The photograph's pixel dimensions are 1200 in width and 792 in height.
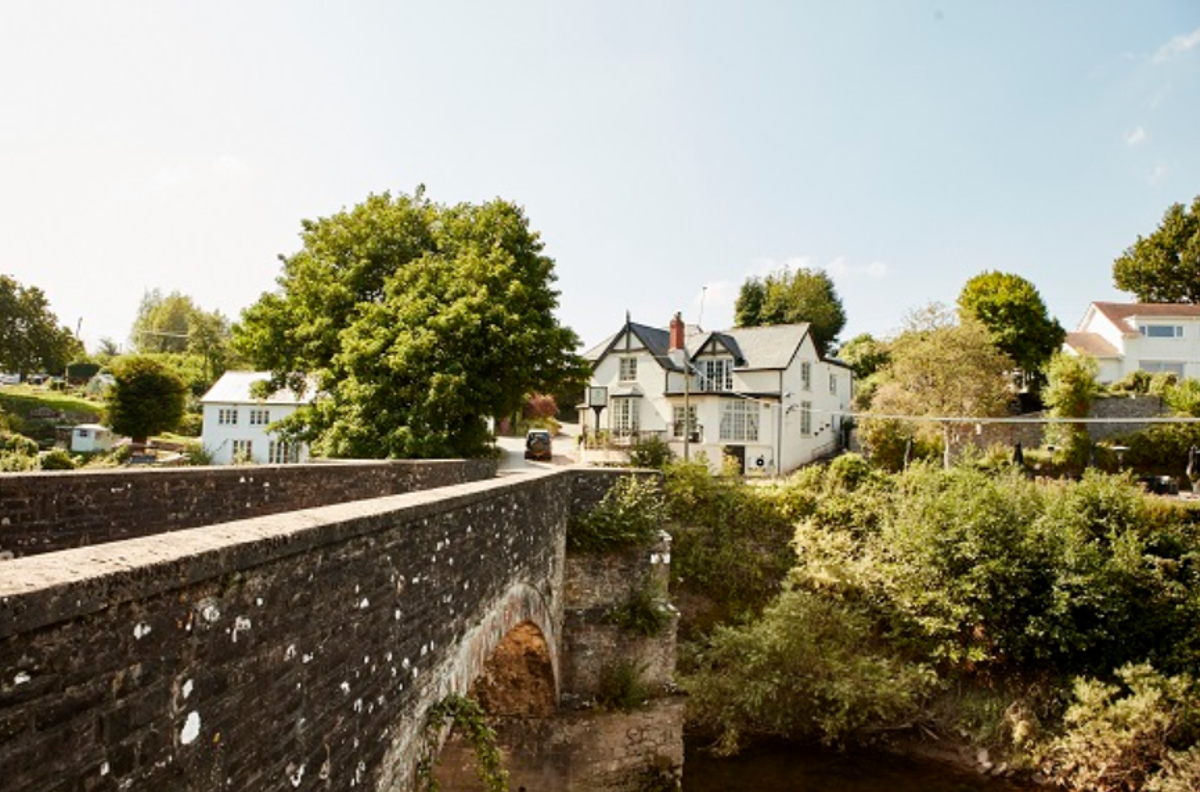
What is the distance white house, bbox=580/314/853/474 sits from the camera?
36.0m

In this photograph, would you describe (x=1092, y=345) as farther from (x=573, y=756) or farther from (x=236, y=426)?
(x=236, y=426)

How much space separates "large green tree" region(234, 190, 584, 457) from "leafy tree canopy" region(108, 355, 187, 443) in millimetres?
25142

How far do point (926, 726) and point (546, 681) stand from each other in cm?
1150

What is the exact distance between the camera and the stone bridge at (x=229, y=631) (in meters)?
2.53

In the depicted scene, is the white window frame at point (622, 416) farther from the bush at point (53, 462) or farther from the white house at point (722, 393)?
the bush at point (53, 462)

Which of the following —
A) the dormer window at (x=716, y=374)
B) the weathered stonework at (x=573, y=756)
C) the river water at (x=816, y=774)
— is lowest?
the river water at (x=816, y=774)

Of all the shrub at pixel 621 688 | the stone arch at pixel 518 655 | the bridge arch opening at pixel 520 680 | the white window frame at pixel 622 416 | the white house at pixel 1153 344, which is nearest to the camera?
the stone arch at pixel 518 655

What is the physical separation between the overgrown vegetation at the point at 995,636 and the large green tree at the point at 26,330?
202 ft

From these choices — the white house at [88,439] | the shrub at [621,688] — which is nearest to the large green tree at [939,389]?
the shrub at [621,688]

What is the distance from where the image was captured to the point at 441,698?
6375mm

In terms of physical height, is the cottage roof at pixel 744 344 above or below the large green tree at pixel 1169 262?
below

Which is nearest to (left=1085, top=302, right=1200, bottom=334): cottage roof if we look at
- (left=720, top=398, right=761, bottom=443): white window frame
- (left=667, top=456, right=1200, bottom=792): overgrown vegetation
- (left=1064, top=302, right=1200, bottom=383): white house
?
(left=1064, top=302, right=1200, bottom=383): white house

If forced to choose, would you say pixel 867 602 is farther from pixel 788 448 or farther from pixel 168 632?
pixel 168 632

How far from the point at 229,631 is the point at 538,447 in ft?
120
